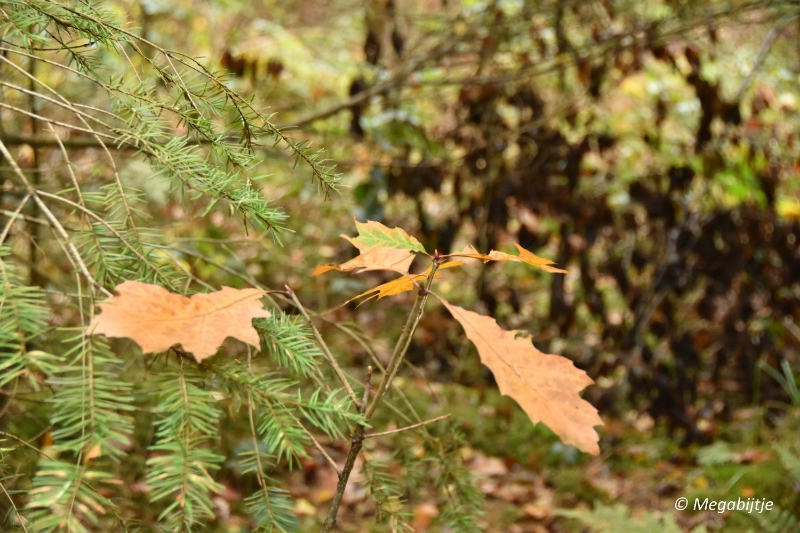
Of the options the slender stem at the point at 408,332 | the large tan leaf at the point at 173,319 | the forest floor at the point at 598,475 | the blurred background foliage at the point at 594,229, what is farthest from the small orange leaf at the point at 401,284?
the blurred background foliage at the point at 594,229

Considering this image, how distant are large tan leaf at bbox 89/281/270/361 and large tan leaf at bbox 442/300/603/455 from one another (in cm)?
22

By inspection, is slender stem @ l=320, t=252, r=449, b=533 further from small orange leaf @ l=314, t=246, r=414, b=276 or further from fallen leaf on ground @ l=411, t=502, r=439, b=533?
→ fallen leaf on ground @ l=411, t=502, r=439, b=533

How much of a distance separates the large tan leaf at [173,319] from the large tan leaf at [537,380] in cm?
22

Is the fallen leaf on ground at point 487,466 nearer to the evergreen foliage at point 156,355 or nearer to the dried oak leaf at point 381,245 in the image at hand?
the evergreen foliage at point 156,355

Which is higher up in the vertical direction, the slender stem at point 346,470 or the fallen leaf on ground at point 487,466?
the slender stem at point 346,470

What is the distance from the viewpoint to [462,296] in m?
4.07

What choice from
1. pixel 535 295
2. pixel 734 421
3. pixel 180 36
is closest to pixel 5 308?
pixel 734 421

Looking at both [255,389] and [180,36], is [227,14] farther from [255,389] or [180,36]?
[255,389]

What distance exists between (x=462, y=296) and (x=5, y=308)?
3.57 meters

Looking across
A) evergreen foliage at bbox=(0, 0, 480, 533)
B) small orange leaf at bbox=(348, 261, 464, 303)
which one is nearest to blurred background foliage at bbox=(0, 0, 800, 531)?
evergreen foliage at bbox=(0, 0, 480, 533)

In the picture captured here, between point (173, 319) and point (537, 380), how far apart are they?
0.41 metres

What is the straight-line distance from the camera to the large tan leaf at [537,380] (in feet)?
2.27

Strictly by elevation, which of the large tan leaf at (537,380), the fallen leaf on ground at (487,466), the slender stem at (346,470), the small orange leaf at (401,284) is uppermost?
the small orange leaf at (401,284)

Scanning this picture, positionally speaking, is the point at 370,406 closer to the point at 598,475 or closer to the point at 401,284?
the point at 401,284
